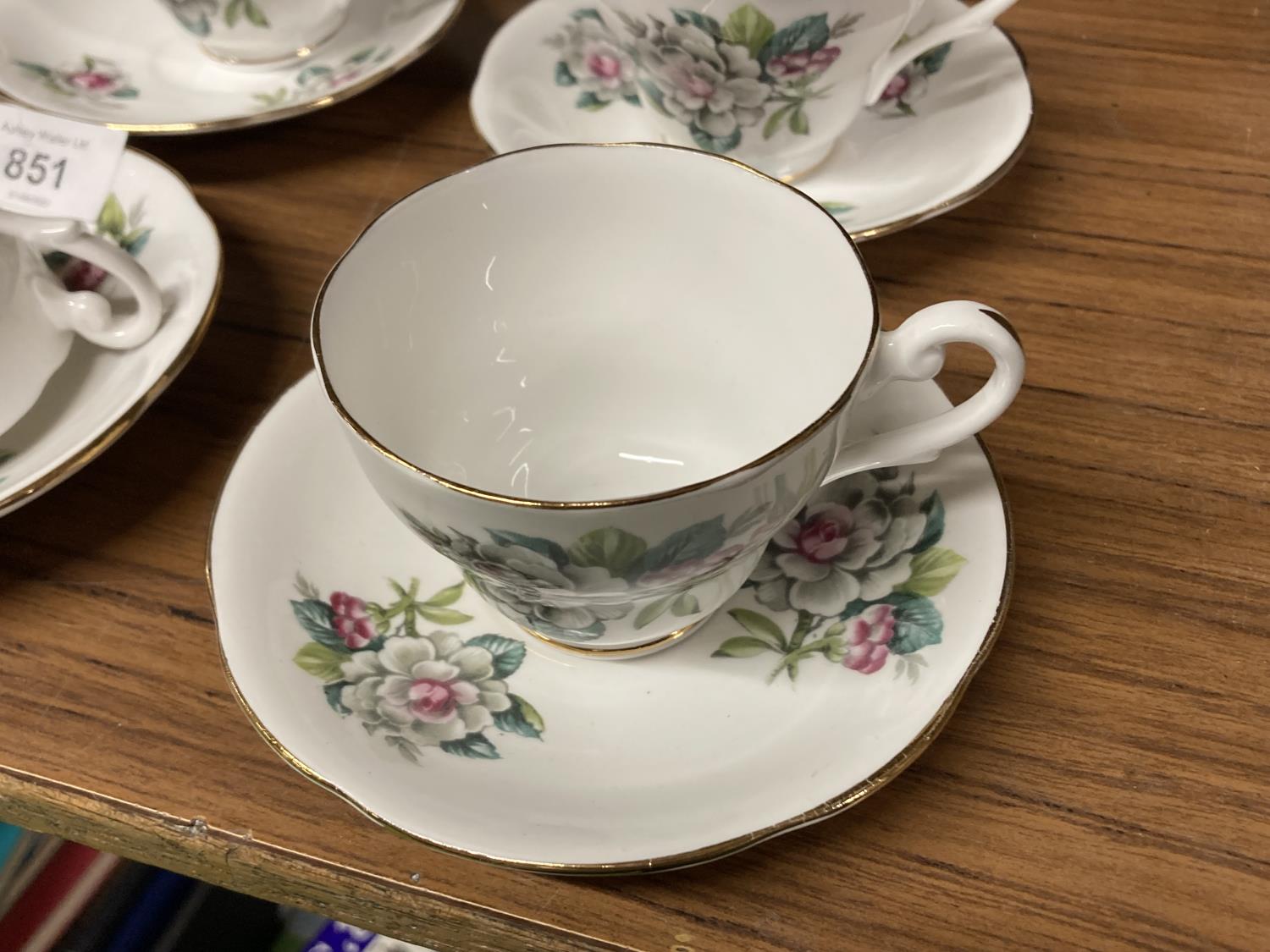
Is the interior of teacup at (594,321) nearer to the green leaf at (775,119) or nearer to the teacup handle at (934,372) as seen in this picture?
the teacup handle at (934,372)

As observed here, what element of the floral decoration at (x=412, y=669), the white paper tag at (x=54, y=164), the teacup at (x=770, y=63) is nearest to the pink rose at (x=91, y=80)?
the white paper tag at (x=54, y=164)

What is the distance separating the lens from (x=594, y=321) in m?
0.56

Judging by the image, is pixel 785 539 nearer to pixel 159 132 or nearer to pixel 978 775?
pixel 978 775

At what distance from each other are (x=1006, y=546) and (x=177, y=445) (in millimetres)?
403

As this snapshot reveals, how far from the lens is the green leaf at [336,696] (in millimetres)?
405

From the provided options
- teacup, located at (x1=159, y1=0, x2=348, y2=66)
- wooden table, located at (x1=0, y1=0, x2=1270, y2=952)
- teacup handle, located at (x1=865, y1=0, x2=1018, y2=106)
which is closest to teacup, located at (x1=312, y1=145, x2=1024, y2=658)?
wooden table, located at (x1=0, y1=0, x2=1270, y2=952)

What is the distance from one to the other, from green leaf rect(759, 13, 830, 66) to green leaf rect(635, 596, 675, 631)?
1.10 ft

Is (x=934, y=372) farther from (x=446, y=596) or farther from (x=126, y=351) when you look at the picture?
(x=126, y=351)

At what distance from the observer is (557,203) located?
0.51m

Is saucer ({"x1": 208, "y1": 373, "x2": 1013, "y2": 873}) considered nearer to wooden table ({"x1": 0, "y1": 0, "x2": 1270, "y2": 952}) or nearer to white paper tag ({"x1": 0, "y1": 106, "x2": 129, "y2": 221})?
wooden table ({"x1": 0, "y1": 0, "x2": 1270, "y2": 952})

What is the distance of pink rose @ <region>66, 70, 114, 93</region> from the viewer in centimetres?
76

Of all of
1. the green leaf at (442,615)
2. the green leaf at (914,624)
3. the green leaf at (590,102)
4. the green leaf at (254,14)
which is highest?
the green leaf at (914,624)

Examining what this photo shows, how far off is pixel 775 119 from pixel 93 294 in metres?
0.38

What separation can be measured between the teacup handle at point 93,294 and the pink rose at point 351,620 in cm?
21
